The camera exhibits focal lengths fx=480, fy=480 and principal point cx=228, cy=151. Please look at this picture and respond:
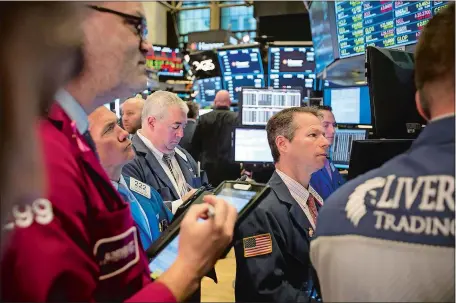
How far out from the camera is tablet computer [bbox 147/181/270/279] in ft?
4.16

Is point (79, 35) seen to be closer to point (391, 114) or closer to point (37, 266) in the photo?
point (37, 266)

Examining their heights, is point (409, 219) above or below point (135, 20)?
below

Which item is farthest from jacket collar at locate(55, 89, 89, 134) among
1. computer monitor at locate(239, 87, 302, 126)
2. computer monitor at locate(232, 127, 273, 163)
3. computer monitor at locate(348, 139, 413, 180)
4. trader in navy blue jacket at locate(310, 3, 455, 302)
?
computer monitor at locate(239, 87, 302, 126)

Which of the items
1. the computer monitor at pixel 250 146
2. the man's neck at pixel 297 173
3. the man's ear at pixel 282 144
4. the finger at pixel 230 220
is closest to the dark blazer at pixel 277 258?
the man's neck at pixel 297 173

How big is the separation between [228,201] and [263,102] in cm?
390

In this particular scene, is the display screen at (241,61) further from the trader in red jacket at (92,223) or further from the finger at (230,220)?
the finger at (230,220)

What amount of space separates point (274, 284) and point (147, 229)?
63cm

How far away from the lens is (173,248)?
131 cm

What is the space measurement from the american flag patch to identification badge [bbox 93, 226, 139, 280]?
1.01m

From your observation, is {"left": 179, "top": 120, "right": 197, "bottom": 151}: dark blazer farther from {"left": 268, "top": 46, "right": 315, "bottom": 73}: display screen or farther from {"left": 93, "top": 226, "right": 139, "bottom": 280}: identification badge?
{"left": 93, "top": 226, "right": 139, "bottom": 280}: identification badge

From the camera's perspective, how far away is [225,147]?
6.41 metres

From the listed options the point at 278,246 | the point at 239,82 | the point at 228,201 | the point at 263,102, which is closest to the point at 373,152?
the point at 228,201

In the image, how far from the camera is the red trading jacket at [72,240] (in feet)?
2.65

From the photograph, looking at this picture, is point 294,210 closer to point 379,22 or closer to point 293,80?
point 379,22
